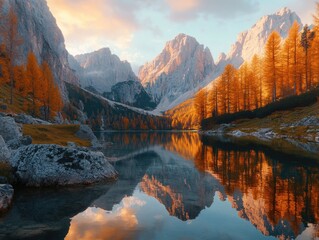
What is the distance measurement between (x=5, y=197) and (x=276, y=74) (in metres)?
76.3

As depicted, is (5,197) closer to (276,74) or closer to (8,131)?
(8,131)

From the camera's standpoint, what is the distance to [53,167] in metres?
17.2

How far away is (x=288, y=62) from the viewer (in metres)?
73.9

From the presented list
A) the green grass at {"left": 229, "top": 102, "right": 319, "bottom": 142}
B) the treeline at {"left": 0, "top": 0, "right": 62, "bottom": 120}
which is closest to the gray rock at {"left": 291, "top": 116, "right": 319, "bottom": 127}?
the green grass at {"left": 229, "top": 102, "right": 319, "bottom": 142}

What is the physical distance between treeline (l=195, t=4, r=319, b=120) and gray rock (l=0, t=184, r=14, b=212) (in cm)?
6990

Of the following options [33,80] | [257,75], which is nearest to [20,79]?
[33,80]

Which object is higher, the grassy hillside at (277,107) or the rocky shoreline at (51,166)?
the grassy hillside at (277,107)

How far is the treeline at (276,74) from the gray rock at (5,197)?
69.9 metres

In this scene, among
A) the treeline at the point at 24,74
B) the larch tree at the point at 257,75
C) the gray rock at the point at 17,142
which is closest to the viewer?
the gray rock at the point at 17,142

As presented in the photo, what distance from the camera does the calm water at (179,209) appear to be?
31.7 ft

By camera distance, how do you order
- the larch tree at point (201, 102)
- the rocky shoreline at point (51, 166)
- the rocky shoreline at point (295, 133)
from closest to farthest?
the rocky shoreline at point (51, 166), the rocky shoreline at point (295, 133), the larch tree at point (201, 102)

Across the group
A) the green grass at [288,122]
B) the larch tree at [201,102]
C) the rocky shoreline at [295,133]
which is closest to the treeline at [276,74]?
the larch tree at [201,102]

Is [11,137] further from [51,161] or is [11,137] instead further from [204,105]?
[204,105]

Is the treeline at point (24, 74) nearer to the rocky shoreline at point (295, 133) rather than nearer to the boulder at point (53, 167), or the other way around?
the boulder at point (53, 167)
